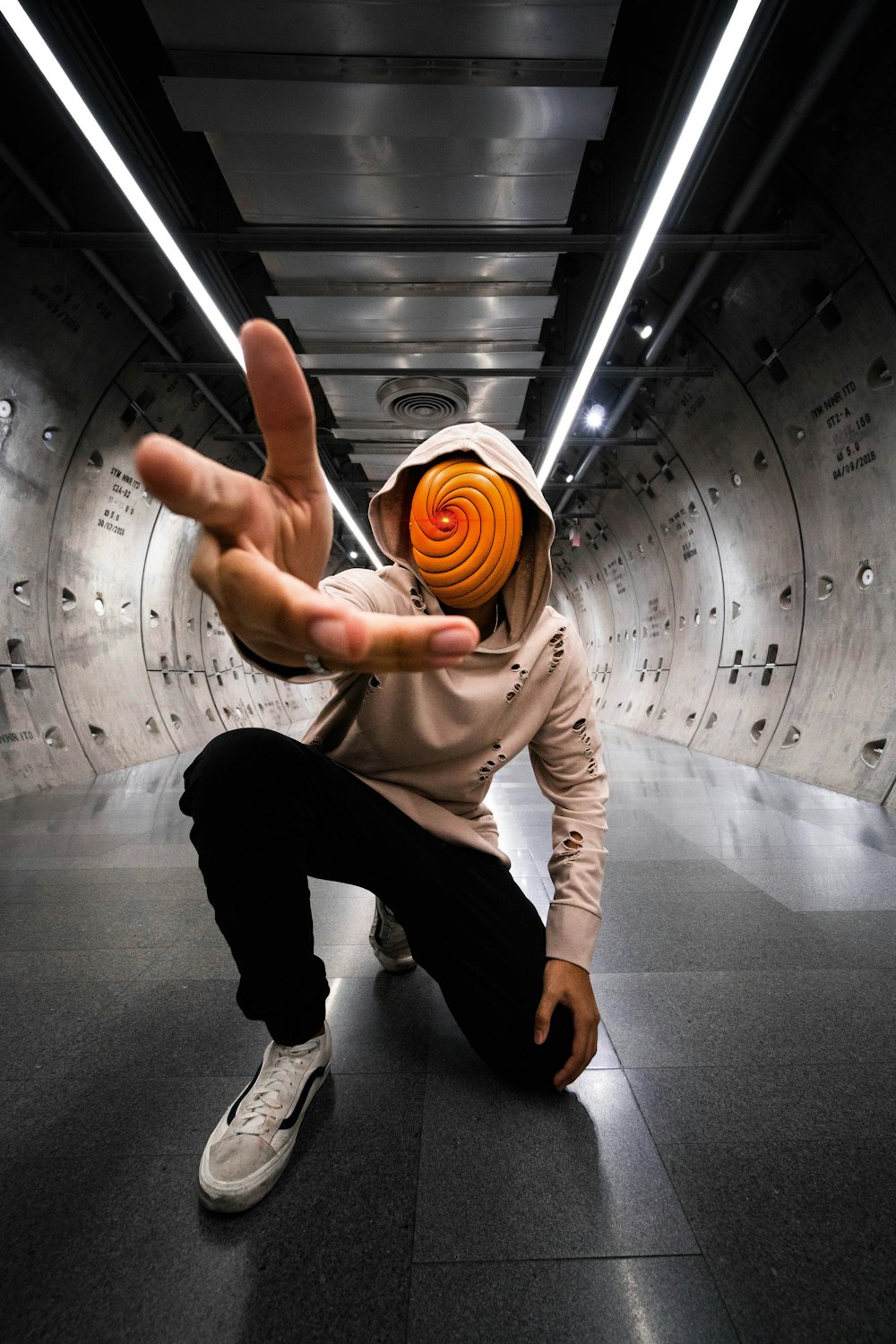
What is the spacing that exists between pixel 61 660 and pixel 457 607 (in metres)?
6.86

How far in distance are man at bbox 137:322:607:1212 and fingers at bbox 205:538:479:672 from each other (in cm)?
14

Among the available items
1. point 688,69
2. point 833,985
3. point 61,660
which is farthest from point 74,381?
point 833,985

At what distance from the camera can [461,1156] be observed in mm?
1297

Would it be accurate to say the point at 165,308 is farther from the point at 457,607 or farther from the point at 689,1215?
the point at 689,1215

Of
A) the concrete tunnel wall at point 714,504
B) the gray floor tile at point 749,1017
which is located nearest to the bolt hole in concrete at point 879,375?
the concrete tunnel wall at point 714,504

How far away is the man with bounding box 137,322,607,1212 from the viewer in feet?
4.43

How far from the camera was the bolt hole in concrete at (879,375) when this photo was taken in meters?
5.18

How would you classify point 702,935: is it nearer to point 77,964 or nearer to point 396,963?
point 396,963

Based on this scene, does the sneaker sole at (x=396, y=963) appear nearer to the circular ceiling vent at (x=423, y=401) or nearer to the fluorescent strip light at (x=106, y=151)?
the fluorescent strip light at (x=106, y=151)

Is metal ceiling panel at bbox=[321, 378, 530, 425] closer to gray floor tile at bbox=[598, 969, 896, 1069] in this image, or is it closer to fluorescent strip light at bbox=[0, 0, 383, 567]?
fluorescent strip light at bbox=[0, 0, 383, 567]

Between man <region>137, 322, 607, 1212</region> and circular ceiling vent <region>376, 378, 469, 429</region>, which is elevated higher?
circular ceiling vent <region>376, 378, 469, 429</region>

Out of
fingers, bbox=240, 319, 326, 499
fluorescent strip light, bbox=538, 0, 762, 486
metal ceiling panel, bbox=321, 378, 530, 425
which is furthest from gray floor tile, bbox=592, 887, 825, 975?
metal ceiling panel, bbox=321, 378, 530, 425

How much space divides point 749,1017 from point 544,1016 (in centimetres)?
84
